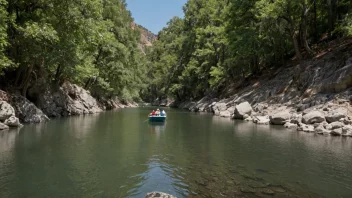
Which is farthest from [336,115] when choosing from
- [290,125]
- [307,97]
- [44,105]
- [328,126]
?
[44,105]

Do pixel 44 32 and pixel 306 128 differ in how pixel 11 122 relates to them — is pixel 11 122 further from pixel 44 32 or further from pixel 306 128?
pixel 306 128

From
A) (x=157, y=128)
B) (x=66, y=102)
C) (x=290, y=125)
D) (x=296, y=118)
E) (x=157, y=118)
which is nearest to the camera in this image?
(x=290, y=125)

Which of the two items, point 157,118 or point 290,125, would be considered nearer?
point 290,125

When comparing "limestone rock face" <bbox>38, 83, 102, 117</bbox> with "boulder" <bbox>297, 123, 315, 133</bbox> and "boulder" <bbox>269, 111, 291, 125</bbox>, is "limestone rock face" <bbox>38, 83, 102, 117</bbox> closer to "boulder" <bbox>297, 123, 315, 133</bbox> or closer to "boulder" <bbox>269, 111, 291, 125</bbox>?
"boulder" <bbox>269, 111, 291, 125</bbox>

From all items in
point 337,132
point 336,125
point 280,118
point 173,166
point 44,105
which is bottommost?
point 173,166

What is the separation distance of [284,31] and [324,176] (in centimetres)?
2354

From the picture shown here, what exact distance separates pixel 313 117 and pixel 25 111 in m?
21.6

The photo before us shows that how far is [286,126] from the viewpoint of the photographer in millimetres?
22312

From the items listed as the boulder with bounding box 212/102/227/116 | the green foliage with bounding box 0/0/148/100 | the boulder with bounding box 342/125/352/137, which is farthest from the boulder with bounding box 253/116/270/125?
the green foliage with bounding box 0/0/148/100

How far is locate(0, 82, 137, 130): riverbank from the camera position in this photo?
61.9 feet

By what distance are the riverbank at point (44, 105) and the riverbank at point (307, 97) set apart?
57.9ft

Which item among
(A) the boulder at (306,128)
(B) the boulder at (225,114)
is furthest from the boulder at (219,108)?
(A) the boulder at (306,128)

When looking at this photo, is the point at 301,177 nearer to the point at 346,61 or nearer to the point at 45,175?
the point at 45,175

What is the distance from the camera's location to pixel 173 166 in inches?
424
